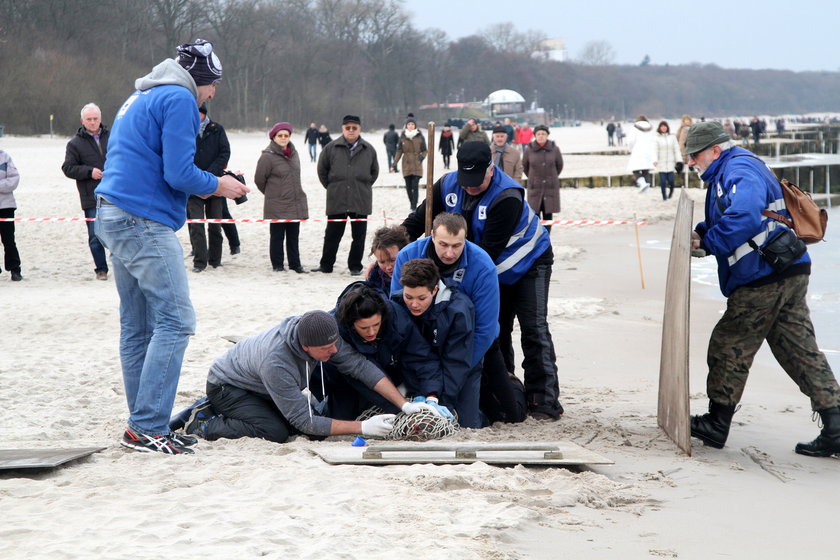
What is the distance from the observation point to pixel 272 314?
8.98 meters

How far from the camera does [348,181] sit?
11.6 metres

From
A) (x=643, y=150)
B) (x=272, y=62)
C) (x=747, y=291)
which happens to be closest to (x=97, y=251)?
(x=747, y=291)

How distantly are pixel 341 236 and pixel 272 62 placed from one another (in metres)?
68.4

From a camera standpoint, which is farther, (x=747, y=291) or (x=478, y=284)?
(x=478, y=284)

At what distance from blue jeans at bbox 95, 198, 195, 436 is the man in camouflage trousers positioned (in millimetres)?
2592

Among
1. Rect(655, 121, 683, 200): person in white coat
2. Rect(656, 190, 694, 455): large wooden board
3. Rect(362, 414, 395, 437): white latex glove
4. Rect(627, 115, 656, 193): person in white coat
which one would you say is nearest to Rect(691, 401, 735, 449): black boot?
Rect(656, 190, 694, 455): large wooden board

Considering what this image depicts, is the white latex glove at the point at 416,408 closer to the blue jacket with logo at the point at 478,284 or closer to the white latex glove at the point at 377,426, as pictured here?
the white latex glove at the point at 377,426

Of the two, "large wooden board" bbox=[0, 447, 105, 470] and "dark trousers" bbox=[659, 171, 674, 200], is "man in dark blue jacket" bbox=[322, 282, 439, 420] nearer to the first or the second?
"large wooden board" bbox=[0, 447, 105, 470]

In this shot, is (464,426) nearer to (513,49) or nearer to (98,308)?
(98,308)

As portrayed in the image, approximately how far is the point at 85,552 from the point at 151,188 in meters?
1.88

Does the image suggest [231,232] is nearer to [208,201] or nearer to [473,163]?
[208,201]

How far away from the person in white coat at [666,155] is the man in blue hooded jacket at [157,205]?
1637 cm


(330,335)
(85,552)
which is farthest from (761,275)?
(85,552)

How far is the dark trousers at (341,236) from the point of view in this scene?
11609mm
